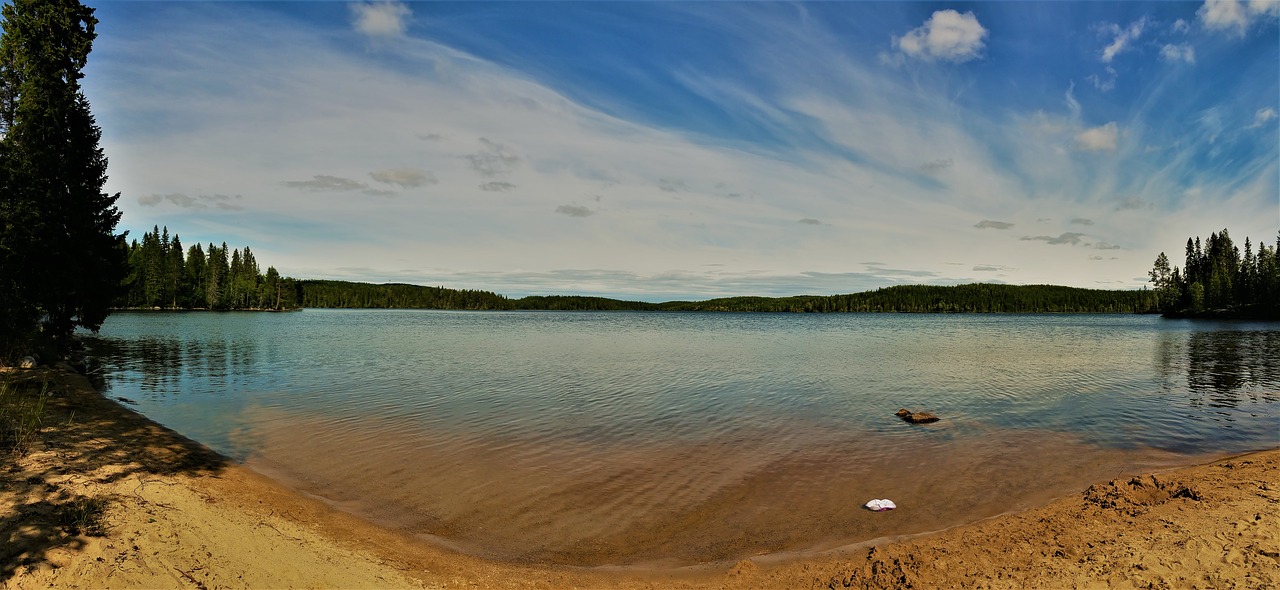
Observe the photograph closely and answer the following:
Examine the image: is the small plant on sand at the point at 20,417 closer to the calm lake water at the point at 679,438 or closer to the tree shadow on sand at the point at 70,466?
the tree shadow on sand at the point at 70,466

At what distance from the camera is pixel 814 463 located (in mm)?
12977

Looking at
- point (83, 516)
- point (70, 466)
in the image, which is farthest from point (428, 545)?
point (70, 466)

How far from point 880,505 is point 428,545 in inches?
312

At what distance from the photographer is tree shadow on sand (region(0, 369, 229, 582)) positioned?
6.05 metres

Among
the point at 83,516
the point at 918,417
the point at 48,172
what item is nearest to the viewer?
the point at 83,516

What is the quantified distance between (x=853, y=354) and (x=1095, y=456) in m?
27.3

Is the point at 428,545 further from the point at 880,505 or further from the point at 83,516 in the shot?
the point at 880,505

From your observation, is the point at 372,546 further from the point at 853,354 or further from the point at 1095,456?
the point at 853,354

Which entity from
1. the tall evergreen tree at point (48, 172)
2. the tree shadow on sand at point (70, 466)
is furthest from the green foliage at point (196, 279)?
the tree shadow on sand at point (70, 466)

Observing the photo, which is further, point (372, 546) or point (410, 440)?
point (410, 440)

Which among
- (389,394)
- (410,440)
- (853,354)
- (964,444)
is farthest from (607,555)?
(853,354)

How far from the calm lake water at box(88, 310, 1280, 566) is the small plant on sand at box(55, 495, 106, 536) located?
3.71 meters

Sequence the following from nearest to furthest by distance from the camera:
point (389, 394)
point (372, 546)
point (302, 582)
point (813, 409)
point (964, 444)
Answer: point (302, 582) → point (372, 546) → point (964, 444) → point (813, 409) → point (389, 394)

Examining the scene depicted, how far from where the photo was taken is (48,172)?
85.0ft
